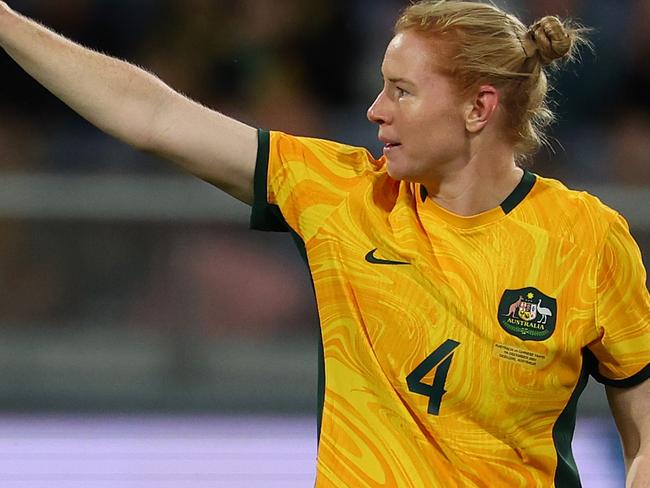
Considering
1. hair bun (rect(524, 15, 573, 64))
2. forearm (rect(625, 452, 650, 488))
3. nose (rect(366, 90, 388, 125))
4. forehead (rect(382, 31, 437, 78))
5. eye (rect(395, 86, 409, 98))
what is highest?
hair bun (rect(524, 15, 573, 64))

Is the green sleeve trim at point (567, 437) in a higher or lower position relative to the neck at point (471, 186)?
lower

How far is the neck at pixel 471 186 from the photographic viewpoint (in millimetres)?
2430

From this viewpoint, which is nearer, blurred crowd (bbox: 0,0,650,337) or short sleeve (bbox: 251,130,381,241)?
short sleeve (bbox: 251,130,381,241)

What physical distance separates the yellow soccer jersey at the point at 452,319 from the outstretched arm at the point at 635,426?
1.7 inches

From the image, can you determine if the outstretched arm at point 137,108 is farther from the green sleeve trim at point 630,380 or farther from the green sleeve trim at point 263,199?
the green sleeve trim at point 630,380

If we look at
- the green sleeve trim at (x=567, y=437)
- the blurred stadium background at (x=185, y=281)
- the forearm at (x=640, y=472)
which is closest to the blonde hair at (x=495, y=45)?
the green sleeve trim at (x=567, y=437)

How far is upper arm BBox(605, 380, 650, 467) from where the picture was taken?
8.07 feet

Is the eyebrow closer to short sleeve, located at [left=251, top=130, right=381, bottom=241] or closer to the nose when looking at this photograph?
the nose

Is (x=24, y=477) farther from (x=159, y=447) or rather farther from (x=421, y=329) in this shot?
(x=421, y=329)

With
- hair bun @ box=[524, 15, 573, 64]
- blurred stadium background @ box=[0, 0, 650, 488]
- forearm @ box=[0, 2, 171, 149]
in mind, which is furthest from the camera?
blurred stadium background @ box=[0, 0, 650, 488]

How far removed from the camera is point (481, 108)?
241cm

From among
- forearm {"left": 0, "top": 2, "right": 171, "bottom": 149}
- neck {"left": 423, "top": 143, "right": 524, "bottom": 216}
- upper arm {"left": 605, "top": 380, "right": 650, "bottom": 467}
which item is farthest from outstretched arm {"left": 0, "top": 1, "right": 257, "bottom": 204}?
upper arm {"left": 605, "top": 380, "right": 650, "bottom": 467}

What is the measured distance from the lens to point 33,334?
18.4 feet

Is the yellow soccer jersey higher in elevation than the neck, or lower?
lower
